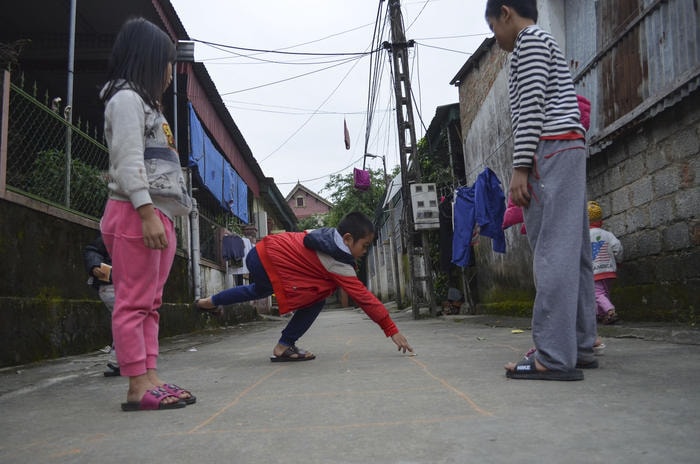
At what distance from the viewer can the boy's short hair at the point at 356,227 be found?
11.4ft

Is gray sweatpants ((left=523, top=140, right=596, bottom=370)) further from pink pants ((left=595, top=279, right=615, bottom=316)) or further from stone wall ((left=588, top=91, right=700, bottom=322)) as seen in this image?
pink pants ((left=595, top=279, right=615, bottom=316))

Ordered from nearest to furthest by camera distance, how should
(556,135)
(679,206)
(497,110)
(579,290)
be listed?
1. (556,135)
2. (579,290)
3. (679,206)
4. (497,110)

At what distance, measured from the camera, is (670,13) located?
450 centimetres

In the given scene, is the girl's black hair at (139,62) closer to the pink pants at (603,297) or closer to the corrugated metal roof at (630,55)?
the corrugated metal roof at (630,55)

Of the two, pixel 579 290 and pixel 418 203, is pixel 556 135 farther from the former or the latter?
pixel 418 203

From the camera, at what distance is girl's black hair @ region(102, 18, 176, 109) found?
2.31m

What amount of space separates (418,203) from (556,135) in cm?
812

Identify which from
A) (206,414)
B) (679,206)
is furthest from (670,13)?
(206,414)

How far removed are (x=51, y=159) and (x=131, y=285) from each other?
12.7ft

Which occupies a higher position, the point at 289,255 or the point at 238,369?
the point at 289,255

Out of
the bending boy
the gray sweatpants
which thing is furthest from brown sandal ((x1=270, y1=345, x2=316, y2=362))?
the gray sweatpants

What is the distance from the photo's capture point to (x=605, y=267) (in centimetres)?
504

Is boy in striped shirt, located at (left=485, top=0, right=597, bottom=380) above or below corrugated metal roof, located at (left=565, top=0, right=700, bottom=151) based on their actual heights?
below

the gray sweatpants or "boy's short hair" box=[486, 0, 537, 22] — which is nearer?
the gray sweatpants
